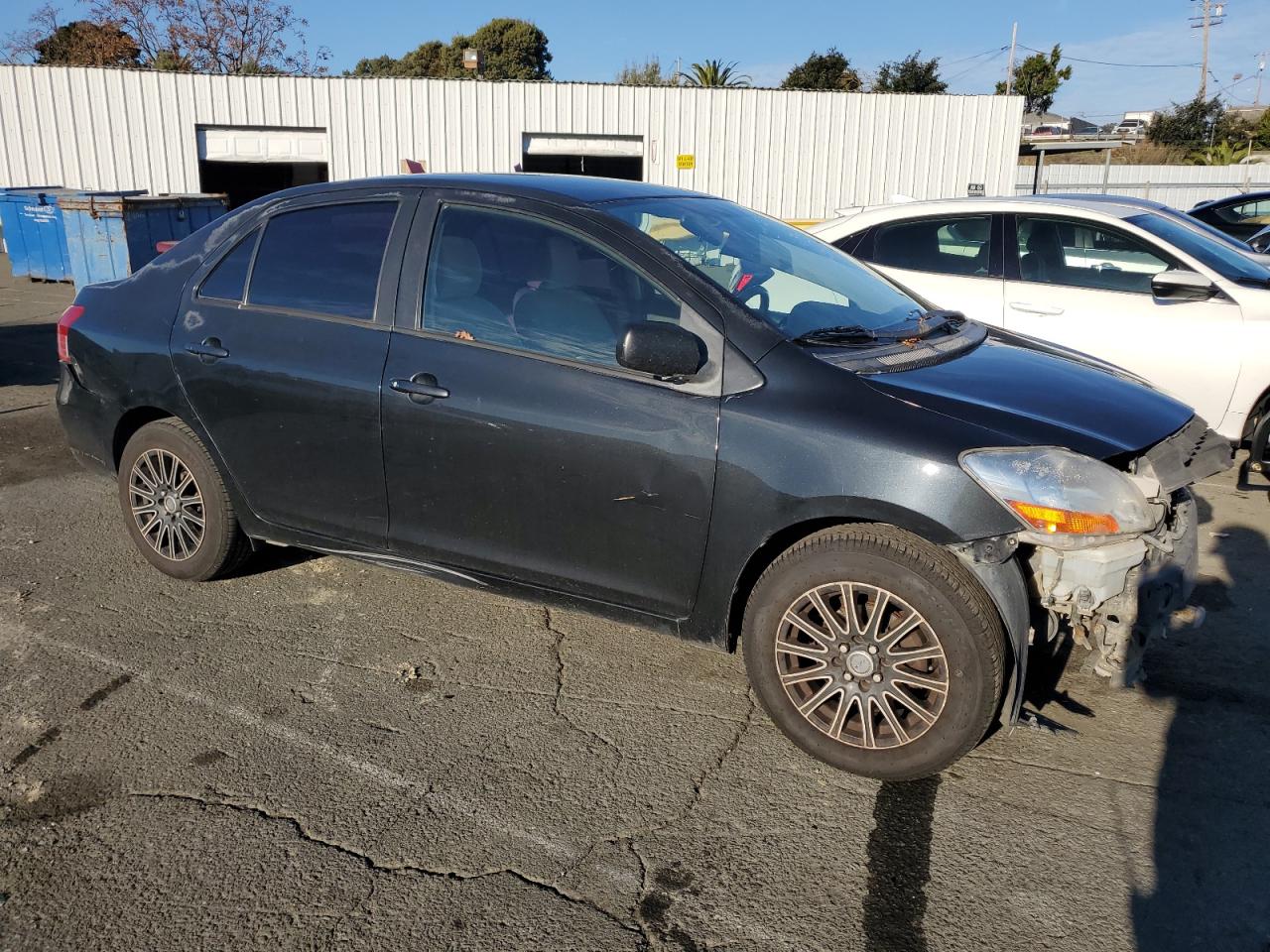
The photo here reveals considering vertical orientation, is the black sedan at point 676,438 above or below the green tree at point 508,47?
below

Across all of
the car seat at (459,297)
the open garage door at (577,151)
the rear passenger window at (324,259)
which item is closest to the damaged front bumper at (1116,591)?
the car seat at (459,297)

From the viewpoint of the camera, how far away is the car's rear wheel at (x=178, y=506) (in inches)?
171

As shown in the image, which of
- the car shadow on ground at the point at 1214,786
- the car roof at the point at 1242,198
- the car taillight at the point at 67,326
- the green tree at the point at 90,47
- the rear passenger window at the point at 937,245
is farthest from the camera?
the green tree at the point at 90,47

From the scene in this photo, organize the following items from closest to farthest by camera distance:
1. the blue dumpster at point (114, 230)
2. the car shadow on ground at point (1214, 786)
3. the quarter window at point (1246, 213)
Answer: the car shadow on ground at point (1214, 786) < the blue dumpster at point (114, 230) < the quarter window at point (1246, 213)

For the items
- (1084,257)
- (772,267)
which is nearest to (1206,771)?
(772,267)

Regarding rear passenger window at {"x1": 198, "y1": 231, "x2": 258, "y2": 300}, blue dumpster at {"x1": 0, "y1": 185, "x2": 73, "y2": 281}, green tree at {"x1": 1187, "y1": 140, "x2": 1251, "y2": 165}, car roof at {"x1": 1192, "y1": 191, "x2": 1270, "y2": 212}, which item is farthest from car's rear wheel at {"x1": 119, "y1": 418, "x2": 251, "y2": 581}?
green tree at {"x1": 1187, "y1": 140, "x2": 1251, "y2": 165}

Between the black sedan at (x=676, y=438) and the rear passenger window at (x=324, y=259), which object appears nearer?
the black sedan at (x=676, y=438)

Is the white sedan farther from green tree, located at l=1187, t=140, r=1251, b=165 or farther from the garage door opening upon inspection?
green tree, located at l=1187, t=140, r=1251, b=165

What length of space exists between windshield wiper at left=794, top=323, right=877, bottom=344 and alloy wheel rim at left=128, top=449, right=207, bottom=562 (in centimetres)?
266

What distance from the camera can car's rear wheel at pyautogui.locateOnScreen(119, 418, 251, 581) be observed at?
171 inches

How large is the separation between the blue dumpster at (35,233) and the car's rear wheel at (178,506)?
13.7 meters

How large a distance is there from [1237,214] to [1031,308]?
12780mm

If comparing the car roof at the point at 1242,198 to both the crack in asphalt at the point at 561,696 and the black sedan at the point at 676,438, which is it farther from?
the crack in asphalt at the point at 561,696

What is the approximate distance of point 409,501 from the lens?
379 centimetres
